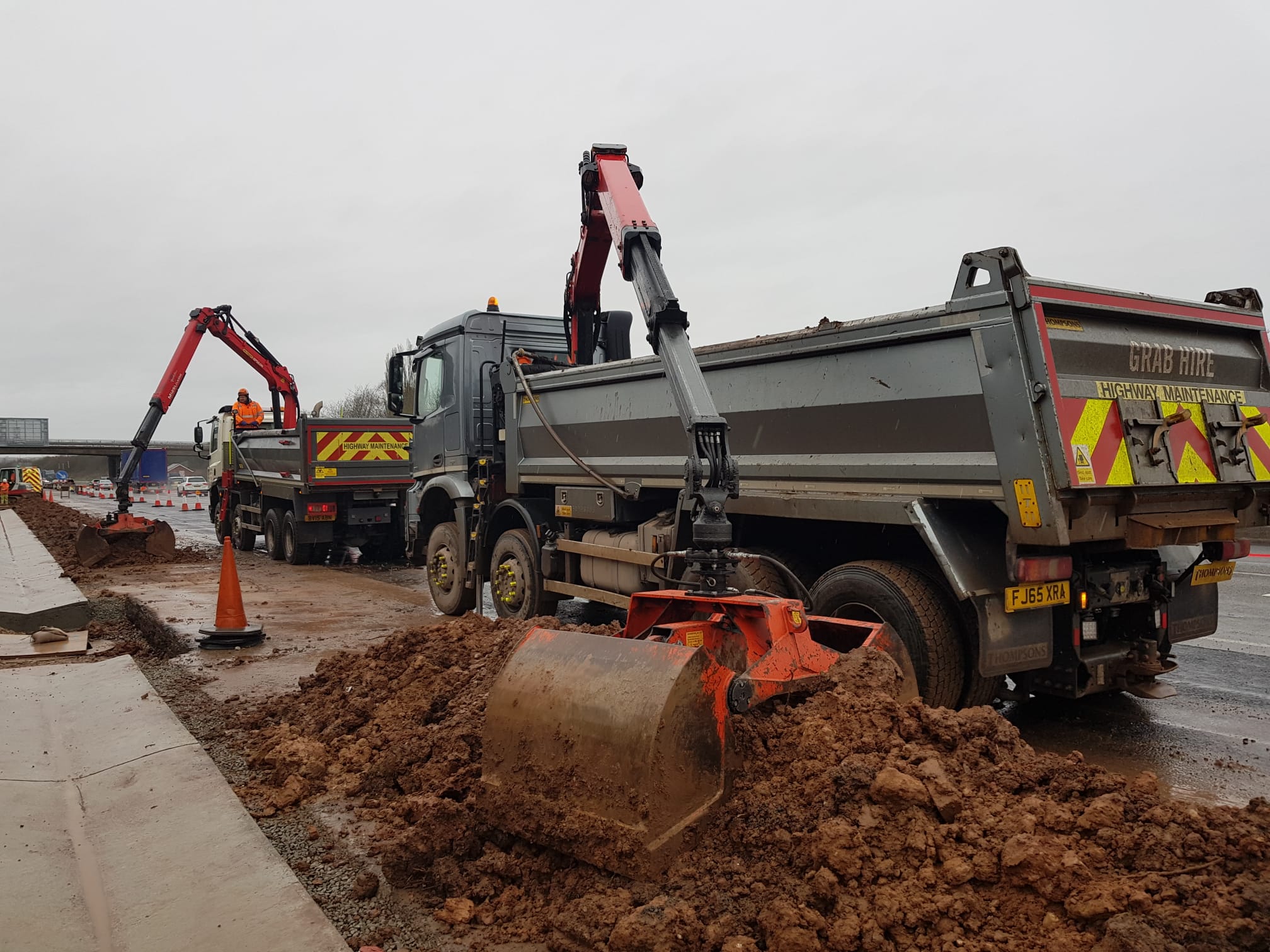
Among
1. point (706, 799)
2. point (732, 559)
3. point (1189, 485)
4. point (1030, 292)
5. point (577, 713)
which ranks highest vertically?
point (1030, 292)

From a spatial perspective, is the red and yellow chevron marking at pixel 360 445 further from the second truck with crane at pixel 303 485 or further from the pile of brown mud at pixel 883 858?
the pile of brown mud at pixel 883 858

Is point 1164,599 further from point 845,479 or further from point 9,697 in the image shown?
point 9,697

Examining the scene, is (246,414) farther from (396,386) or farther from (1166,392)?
(1166,392)

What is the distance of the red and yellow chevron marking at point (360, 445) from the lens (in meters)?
15.3

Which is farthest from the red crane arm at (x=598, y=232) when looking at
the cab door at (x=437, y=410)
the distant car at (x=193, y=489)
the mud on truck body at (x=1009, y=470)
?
the distant car at (x=193, y=489)

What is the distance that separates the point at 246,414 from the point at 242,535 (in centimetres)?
248

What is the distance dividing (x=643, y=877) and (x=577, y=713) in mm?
615

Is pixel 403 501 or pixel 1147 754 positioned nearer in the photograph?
pixel 1147 754

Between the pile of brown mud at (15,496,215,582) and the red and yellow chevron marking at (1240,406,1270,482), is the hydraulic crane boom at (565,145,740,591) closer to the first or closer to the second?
the red and yellow chevron marking at (1240,406,1270,482)

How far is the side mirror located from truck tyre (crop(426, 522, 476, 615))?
57.2 inches

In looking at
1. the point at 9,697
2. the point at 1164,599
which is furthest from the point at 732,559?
the point at 9,697

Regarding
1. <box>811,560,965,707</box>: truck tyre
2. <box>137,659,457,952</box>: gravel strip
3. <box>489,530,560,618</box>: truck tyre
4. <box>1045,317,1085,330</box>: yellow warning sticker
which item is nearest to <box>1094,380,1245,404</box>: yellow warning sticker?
<box>1045,317,1085,330</box>: yellow warning sticker

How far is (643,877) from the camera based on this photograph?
3.14 m

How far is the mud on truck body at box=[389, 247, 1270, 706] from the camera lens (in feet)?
15.1
